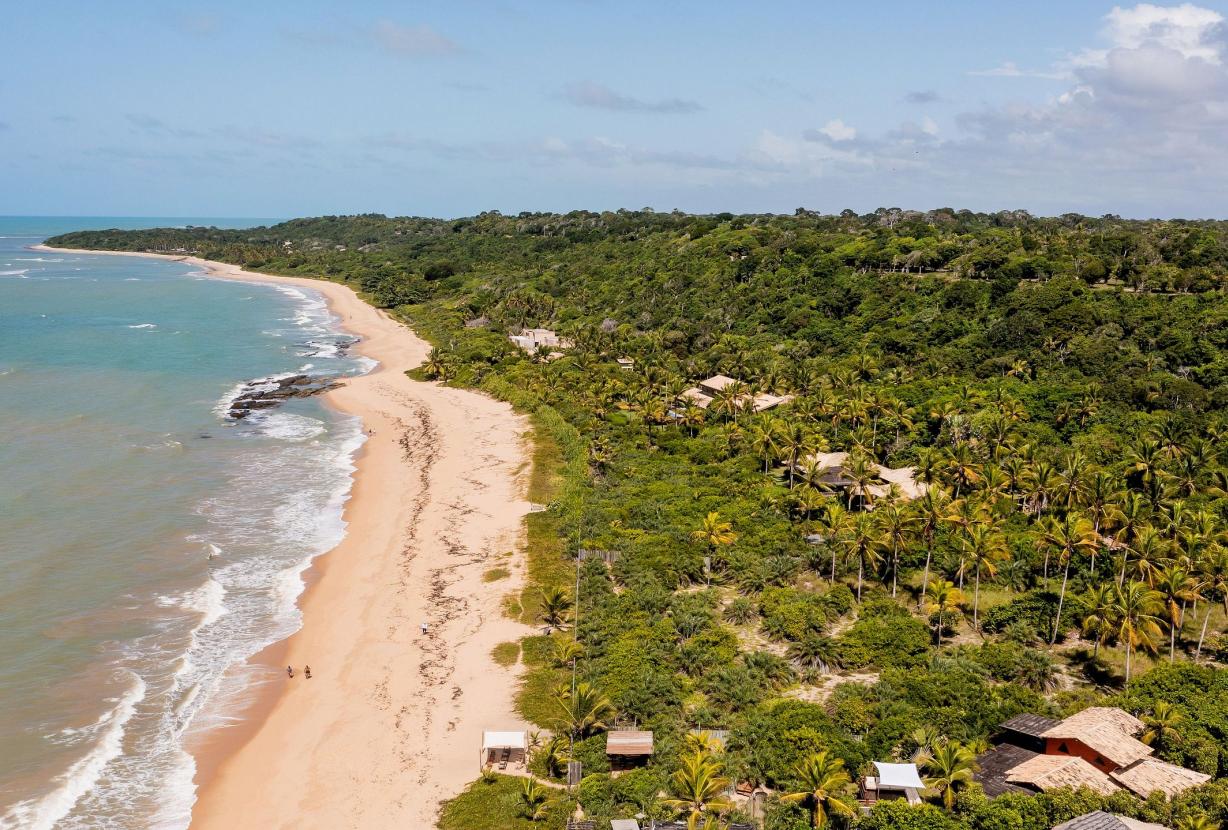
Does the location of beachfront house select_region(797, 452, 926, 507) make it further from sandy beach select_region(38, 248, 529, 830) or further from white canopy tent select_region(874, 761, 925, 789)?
white canopy tent select_region(874, 761, 925, 789)

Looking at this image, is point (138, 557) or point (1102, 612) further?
point (138, 557)

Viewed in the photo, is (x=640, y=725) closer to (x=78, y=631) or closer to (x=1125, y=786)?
(x=1125, y=786)

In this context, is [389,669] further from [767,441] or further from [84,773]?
[767,441]

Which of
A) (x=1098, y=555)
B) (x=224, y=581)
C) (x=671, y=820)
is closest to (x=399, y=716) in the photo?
(x=671, y=820)

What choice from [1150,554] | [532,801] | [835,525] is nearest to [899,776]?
[532,801]

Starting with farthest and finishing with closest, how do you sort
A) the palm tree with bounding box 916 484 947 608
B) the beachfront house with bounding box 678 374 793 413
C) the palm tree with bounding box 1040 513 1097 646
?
the beachfront house with bounding box 678 374 793 413
the palm tree with bounding box 916 484 947 608
the palm tree with bounding box 1040 513 1097 646

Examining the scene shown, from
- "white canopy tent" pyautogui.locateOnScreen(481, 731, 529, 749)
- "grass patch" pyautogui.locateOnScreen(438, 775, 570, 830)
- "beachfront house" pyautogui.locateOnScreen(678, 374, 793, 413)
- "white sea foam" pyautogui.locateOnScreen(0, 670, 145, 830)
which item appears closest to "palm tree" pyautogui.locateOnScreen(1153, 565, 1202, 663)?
"grass patch" pyautogui.locateOnScreen(438, 775, 570, 830)
